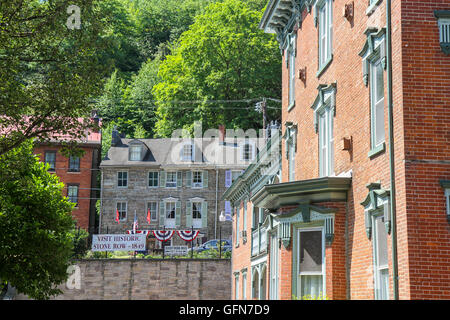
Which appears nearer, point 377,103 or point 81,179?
point 377,103

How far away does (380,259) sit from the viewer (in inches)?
572

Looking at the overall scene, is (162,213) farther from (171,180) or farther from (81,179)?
(81,179)

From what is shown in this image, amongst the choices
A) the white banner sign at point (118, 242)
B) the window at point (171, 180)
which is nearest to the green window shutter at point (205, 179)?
the window at point (171, 180)

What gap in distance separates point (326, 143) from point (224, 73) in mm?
46015

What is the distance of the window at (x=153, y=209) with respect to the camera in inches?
2311

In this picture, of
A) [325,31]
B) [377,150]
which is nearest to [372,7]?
[377,150]

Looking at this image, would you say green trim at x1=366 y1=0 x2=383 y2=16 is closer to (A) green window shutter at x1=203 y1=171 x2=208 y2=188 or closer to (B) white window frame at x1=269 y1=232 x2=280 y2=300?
(B) white window frame at x1=269 y1=232 x2=280 y2=300

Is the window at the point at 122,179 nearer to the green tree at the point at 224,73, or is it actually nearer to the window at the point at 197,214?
the window at the point at 197,214

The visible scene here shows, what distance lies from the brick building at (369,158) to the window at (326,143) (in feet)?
0.10

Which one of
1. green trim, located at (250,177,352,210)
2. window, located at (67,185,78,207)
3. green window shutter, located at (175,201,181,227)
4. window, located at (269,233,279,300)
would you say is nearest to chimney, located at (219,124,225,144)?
green window shutter, located at (175,201,181,227)

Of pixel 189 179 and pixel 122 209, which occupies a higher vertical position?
pixel 189 179

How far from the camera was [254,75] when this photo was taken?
210ft

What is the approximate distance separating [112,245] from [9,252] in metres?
20.6
